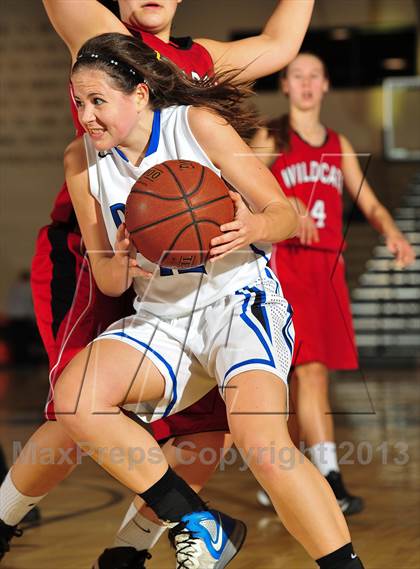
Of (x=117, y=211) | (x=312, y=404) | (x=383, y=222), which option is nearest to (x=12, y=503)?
(x=117, y=211)

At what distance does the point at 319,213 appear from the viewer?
490 centimetres

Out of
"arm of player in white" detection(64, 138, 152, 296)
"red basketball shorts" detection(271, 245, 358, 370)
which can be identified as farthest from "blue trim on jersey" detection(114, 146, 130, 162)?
"red basketball shorts" detection(271, 245, 358, 370)

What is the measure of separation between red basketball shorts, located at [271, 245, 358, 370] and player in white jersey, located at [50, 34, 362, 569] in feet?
5.71

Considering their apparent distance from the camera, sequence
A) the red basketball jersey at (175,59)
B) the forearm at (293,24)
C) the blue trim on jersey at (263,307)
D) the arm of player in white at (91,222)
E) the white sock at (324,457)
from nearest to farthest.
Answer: the blue trim on jersey at (263,307), the arm of player in white at (91,222), the red basketball jersey at (175,59), the forearm at (293,24), the white sock at (324,457)

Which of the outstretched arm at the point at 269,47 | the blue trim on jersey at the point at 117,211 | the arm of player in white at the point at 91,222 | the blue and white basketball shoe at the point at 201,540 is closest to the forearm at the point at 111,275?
the arm of player in white at the point at 91,222

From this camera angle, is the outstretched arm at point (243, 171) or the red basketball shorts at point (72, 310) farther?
the red basketball shorts at point (72, 310)

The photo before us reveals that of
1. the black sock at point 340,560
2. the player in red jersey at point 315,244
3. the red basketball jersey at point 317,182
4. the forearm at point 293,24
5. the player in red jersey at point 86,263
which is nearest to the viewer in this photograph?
the black sock at point 340,560

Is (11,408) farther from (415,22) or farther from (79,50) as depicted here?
(415,22)

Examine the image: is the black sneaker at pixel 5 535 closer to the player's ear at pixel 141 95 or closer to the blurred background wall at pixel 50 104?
the player's ear at pixel 141 95

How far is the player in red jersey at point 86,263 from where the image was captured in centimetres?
315

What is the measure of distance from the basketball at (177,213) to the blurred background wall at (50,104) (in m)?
13.5

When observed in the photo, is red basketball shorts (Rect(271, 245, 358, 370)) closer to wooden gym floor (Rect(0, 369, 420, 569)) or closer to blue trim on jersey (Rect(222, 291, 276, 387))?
wooden gym floor (Rect(0, 369, 420, 569))

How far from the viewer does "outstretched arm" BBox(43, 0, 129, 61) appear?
3.04m

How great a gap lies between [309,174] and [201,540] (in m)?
2.55
